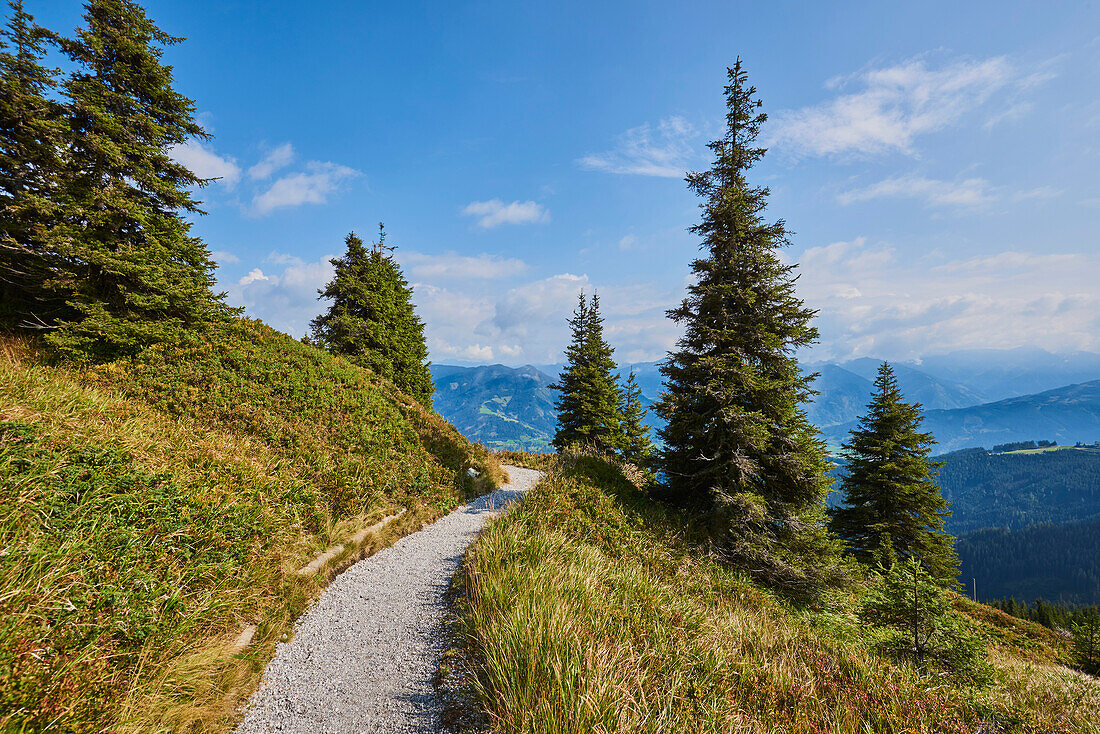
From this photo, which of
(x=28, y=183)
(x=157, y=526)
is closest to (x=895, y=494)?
(x=157, y=526)

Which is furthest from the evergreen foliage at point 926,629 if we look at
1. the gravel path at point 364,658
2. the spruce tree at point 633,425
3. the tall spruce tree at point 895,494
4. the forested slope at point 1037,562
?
the forested slope at point 1037,562

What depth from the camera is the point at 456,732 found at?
3.85 metres

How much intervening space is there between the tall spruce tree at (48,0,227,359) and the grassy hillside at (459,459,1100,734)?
11.6 metres

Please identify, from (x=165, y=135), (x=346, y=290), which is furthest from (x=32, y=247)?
(x=346, y=290)

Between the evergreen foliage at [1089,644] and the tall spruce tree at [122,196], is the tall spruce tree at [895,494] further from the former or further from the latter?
the tall spruce tree at [122,196]

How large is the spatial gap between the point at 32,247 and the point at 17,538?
12450 mm

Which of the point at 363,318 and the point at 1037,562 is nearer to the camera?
the point at 363,318

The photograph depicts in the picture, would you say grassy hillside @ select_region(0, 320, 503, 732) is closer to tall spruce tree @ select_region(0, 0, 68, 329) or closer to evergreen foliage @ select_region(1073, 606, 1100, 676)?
tall spruce tree @ select_region(0, 0, 68, 329)

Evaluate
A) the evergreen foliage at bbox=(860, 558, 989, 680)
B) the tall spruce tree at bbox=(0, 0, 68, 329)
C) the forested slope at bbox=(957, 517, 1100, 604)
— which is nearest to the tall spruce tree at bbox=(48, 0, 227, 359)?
the tall spruce tree at bbox=(0, 0, 68, 329)

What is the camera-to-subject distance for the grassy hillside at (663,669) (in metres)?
3.72

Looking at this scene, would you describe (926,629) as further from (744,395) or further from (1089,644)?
(1089,644)

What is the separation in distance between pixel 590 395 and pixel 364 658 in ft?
66.4

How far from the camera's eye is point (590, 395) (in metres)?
24.5

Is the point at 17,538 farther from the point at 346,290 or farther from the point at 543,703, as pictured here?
the point at 346,290
